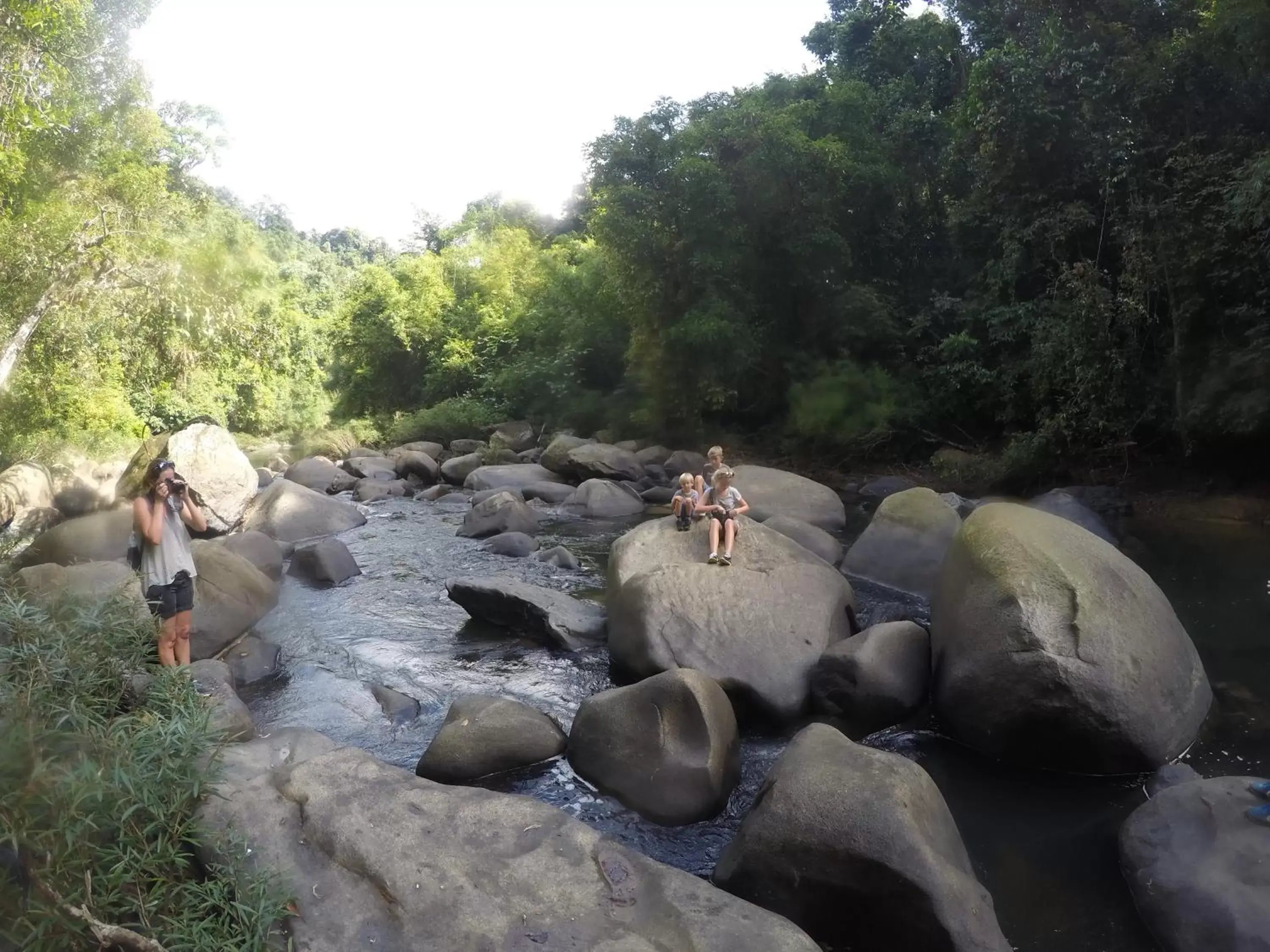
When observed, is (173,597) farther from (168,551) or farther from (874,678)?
(874,678)

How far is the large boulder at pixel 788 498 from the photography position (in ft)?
41.8

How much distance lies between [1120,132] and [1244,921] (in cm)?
1373

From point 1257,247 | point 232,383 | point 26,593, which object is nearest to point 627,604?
point 26,593

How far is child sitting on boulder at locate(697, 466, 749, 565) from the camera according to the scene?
314 inches

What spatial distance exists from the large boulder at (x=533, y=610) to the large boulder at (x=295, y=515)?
4976 millimetres

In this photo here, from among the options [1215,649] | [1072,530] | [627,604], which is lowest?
[1215,649]

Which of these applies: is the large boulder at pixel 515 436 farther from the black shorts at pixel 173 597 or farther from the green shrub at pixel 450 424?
the black shorts at pixel 173 597

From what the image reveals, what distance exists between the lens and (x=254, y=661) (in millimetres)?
7633

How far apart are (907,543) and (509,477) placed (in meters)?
10.0

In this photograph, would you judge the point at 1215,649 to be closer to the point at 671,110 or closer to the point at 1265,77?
the point at 1265,77

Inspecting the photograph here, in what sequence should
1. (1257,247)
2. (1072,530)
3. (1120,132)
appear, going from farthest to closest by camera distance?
(1120,132) → (1257,247) → (1072,530)

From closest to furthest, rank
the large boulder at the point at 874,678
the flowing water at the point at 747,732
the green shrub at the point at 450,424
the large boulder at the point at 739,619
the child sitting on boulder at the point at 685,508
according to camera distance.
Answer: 1. the flowing water at the point at 747,732
2. the large boulder at the point at 874,678
3. the large boulder at the point at 739,619
4. the child sitting on boulder at the point at 685,508
5. the green shrub at the point at 450,424

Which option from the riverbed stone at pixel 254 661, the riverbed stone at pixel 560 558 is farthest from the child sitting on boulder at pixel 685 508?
the riverbed stone at pixel 254 661

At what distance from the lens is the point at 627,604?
737 cm
